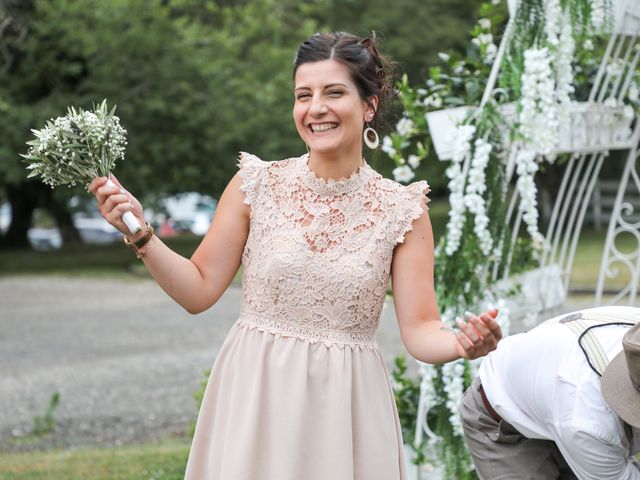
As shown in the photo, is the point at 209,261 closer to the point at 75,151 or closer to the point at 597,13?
the point at 75,151

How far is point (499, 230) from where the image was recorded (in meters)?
4.47

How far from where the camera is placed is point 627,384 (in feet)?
8.73

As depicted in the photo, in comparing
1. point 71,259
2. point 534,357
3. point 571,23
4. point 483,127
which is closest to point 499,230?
point 483,127

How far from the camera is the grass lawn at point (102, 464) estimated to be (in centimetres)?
600

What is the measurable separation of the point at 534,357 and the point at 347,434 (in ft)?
2.04

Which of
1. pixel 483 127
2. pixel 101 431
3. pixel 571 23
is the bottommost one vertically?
pixel 101 431

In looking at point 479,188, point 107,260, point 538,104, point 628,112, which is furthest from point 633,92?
point 107,260

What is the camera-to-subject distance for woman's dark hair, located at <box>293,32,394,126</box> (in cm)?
287

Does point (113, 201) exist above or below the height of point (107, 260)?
above

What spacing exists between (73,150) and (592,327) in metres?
1.50

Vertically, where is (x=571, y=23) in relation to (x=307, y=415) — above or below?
above

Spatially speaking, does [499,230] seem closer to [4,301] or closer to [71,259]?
[4,301]

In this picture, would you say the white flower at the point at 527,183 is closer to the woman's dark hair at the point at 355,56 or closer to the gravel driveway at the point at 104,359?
the woman's dark hair at the point at 355,56

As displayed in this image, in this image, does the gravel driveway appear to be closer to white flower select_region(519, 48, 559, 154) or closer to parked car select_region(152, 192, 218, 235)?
white flower select_region(519, 48, 559, 154)
